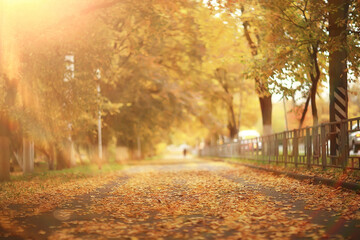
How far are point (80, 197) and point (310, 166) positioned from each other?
320 inches

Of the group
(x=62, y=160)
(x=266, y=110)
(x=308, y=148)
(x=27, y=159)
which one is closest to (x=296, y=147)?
(x=308, y=148)

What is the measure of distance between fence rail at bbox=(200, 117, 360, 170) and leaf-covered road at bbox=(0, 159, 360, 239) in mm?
1340

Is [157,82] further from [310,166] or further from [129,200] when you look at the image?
[129,200]

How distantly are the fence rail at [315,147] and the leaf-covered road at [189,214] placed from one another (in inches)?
52.8

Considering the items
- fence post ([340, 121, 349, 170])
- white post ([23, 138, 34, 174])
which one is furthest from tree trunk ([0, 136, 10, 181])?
fence post ([340, 121, 349, 170])

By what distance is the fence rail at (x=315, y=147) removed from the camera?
1208 cm

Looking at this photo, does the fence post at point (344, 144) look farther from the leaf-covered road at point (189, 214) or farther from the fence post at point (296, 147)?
the fence post at point (296, 147)

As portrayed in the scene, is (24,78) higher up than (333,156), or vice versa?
(24,78)

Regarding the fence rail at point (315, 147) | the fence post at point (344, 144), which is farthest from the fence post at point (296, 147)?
the fence post at point (344, 144)

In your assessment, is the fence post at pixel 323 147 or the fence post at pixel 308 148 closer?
the fence post at pixel 323 147

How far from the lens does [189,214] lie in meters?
8.13

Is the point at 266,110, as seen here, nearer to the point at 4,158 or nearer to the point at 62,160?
the point at 62,160

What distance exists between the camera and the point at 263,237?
607 centimetres

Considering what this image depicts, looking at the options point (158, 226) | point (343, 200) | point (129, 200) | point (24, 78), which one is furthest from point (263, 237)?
point (24, 78)
